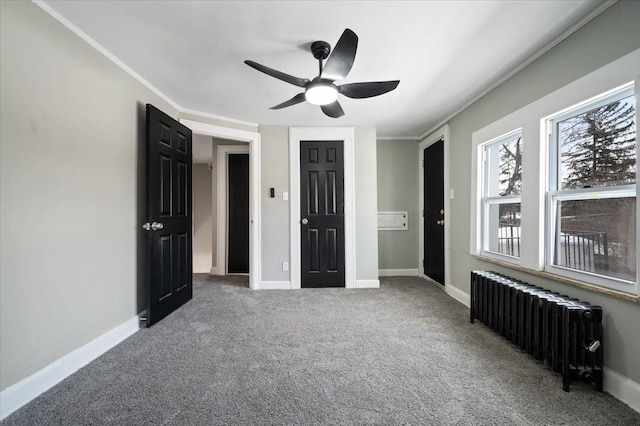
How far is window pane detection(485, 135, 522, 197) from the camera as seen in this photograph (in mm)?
2439

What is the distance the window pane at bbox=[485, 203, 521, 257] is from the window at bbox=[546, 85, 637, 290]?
0.40 metres

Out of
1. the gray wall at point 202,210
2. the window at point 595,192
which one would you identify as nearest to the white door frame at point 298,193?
the window at point 595,192

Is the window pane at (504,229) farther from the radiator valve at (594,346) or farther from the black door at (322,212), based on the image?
the black door at (322,212)

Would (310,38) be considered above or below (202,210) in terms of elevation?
above

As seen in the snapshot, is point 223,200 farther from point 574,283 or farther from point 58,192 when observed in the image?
point 574,283

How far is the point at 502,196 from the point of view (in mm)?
2582

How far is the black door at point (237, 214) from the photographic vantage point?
4555 mm

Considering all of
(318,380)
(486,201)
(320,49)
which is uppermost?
(320,49)

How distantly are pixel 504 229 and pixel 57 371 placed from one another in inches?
145

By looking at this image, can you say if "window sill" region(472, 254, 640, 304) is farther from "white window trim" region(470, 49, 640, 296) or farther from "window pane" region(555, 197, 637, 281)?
"window pane" region(555, 197, 637, 281)

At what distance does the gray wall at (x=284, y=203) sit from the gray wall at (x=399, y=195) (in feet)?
2.38

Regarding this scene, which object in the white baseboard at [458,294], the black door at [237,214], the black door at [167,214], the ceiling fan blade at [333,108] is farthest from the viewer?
the black door at [237,214]

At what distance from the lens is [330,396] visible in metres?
1.49

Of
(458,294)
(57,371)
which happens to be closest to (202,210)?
(57,371)
